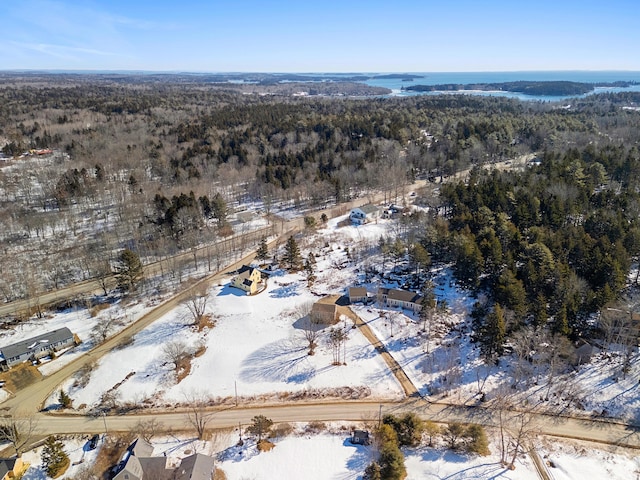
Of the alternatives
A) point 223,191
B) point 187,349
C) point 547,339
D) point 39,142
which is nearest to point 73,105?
point 39,142

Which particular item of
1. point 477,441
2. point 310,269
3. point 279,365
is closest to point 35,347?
point 279,365

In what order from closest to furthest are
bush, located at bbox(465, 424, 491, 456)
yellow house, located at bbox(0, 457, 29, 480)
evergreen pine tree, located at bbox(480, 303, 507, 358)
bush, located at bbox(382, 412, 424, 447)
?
yellow house, located at bbox(0, 457, 29, 480), bush, located at bbox(465, 424, 491, 456), bush, located at bbox(382, 412, 424, 447), evergreen pine tree, located at bbox(480, 303, 507, 358)

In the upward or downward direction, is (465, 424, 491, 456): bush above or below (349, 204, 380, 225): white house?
below

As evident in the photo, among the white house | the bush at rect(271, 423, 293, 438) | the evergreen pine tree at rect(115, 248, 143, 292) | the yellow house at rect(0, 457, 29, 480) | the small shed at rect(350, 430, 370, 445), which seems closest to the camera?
the yellow house at rect(0, 457, 29, 480)

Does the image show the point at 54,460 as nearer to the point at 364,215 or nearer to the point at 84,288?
the point at 84,288

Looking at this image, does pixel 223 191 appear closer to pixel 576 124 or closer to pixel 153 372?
pixel 153 372

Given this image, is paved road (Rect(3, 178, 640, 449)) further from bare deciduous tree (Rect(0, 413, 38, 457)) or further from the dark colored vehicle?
the dark colored vehicle

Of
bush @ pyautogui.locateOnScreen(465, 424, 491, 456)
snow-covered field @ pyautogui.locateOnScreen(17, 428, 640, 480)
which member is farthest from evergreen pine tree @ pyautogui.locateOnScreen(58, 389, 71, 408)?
bush @ pyautogui.locateOnScreen(465, 424, 491, 456)
